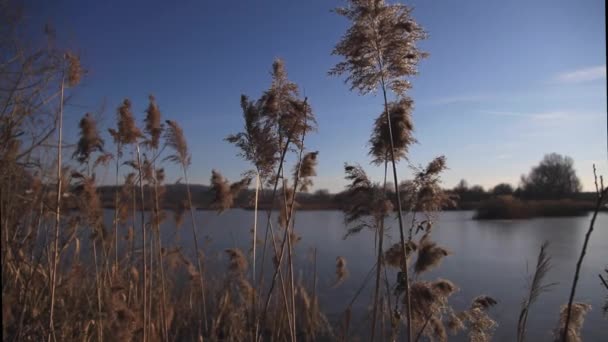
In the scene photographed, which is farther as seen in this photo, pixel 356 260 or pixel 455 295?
pixel 356 260

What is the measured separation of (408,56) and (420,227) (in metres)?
1.01

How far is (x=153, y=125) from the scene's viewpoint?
10.9 feet

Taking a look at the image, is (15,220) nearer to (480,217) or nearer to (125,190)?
(125,190)

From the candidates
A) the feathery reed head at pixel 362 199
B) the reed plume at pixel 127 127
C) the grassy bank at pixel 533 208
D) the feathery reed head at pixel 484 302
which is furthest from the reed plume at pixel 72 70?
the grassy bank at pixel 533 208

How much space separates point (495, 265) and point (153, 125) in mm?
7972

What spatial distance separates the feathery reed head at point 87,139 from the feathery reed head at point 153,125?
1.30 ft

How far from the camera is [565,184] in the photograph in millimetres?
17281

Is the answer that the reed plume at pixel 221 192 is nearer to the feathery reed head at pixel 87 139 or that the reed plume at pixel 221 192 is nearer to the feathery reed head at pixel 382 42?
the feathery reed head at pixel 87 139

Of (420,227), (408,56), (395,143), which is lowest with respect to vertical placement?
(420,227)

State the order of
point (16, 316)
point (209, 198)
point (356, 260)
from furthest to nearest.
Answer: point (356, 260) < point (209, 198) < point (16, 316)

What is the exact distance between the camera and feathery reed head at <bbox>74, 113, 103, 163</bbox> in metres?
3.17

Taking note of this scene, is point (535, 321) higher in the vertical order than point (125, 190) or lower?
Result: lower

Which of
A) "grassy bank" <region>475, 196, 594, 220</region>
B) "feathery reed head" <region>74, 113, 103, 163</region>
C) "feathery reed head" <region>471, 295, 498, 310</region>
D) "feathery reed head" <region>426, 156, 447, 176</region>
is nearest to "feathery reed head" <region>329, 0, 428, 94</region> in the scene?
"feathery reed head" <region>426, 156, 447, 176</region>

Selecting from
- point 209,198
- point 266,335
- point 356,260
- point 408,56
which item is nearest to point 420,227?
point 408,56
